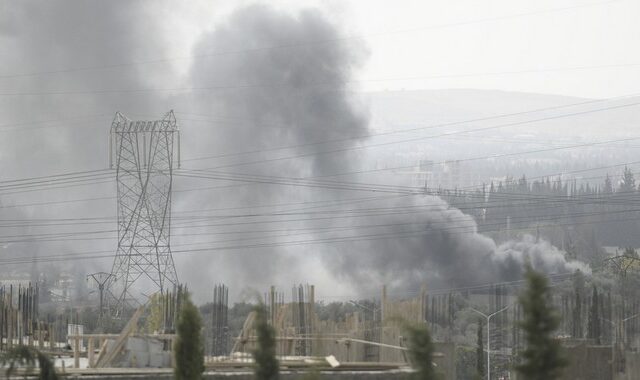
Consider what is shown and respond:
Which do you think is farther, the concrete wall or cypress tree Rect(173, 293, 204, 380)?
the concrete wall

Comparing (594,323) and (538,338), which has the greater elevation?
(594,323)

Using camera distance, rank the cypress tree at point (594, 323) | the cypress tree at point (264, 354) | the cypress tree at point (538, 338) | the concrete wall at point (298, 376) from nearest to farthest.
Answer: the cypress tree at point (538, 338), the cypress tree at point (264, 354), the concrete wall at point (298, 376), the cypress tree at point (594, 323)

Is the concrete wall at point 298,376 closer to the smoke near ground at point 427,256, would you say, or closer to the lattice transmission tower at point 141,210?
the lattice transmission tower at point 141,210

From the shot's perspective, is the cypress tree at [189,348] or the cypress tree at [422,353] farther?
the cypress tree at [189,348]

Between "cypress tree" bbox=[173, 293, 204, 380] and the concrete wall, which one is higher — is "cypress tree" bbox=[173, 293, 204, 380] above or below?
above

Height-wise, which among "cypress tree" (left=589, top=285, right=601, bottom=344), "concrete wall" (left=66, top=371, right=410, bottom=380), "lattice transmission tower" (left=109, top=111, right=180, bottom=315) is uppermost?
"lattice transmission tower" (left=109, top=111, right=180, bottom=315)

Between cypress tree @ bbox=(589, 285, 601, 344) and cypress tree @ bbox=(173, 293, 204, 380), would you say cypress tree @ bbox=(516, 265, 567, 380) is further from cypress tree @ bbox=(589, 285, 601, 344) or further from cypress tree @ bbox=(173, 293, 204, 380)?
cypress tree @ bbox=(589, 285, 601, 344)

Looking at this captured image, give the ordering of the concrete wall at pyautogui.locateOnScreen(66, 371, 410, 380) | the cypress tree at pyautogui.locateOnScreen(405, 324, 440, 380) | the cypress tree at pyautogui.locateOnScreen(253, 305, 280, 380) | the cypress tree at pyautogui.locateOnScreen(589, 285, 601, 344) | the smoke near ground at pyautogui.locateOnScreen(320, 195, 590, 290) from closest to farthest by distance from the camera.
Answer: the cypress tree at pyautogui.locateOnScreen(405, 324, 440, 380)
the cypress tree at pyautogui.locateOnScreen(253, 305, 280, 380)
the concrete wall at pyautogui.locateOnScreen(66, 371, 410, 380)
the cypress tree at pyautogui.locateOnScreen(589, 285, 601, 344)
the smoke near ground at pyautogui.locateOnScreen(320, 195, 590, 290)

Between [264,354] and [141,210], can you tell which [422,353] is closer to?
[264,354]

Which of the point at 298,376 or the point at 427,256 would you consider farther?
the point at 427,256

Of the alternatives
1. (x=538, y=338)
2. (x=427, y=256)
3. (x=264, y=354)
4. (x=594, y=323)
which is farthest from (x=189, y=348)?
(x=427, y=256)

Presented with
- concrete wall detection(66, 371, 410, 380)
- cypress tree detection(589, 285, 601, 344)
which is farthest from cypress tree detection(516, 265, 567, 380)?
cypress tree detection(589, 285, 601, 344)

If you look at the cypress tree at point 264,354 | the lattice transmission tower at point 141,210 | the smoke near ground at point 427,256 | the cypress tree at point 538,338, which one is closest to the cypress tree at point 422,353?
the cypress tree at point 538,338

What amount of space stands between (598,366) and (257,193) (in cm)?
7352
